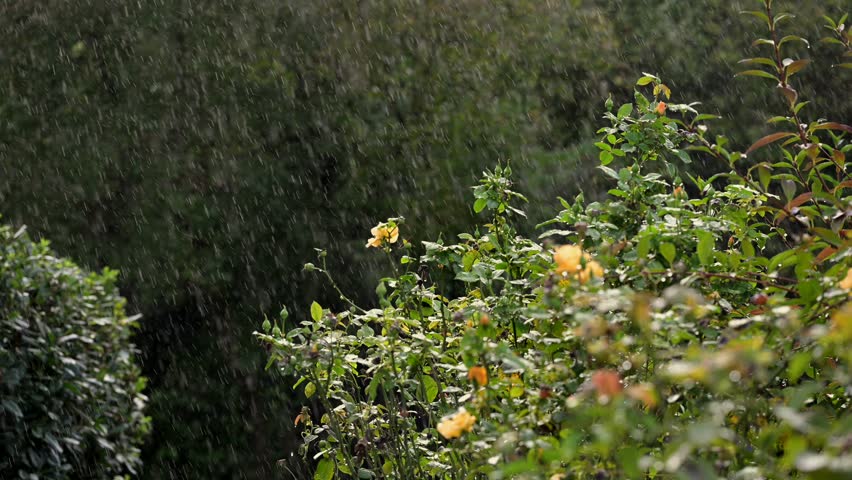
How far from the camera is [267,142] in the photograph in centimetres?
450

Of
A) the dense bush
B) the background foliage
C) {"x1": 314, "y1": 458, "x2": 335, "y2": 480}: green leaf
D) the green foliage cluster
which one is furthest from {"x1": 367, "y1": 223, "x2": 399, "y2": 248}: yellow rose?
the background foliage

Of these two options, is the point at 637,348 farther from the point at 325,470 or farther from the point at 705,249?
the point at 325,470

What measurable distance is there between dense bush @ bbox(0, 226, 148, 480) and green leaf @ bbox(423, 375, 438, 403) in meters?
1.40

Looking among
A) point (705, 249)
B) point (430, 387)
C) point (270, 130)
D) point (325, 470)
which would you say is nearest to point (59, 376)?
point (325, 470)

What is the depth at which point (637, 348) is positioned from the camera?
4.27 feet

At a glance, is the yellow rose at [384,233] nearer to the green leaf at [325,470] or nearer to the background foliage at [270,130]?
the green leaf at [325,470]

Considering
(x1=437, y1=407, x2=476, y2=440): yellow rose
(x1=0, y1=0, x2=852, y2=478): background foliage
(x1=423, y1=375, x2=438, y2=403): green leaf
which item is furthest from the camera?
(x1=0, y1=0, x2=852, y2=478): background foliage

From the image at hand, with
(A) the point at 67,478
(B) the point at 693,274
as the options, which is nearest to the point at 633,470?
(B) the point at 693,274

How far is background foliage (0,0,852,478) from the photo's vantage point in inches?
167

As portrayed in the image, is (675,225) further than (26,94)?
No

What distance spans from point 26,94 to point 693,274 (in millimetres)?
4446

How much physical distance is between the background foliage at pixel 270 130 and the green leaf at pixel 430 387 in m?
2.39

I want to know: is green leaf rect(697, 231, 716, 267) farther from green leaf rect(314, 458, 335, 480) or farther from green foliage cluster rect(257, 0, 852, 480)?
green leaf rect(314, 458, 335, 480)

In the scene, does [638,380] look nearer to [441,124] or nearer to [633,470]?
[633,470]
